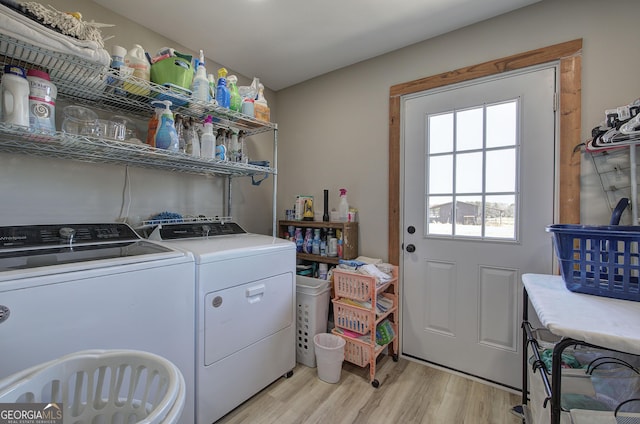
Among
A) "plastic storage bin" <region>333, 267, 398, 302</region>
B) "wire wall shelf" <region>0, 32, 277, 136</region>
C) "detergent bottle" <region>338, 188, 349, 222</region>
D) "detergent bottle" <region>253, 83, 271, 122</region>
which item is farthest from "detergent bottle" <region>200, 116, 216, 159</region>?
"plastic storage bin" <region>333, 267, 398, 302</region>

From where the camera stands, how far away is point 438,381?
186cm

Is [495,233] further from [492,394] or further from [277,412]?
[277,412]

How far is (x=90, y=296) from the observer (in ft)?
3.35

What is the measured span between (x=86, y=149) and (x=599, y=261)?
239 cm

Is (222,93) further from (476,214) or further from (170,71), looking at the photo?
(476,214)

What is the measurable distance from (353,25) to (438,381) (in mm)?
2499

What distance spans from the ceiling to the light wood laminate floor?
2414mm

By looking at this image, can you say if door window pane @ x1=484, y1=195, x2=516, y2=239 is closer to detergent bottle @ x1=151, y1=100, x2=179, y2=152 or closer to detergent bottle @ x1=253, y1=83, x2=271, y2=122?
detergent bottle @ x1=253, y1=83, x2=271, y2=122

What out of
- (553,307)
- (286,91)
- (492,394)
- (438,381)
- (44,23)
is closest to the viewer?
(553,307)

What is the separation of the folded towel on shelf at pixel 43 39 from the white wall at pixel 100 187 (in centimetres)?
60

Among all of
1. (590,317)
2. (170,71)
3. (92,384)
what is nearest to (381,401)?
(590,317)

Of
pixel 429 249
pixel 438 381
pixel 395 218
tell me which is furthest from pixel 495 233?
pixel 438 381

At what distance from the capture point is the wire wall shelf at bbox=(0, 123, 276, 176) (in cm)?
117

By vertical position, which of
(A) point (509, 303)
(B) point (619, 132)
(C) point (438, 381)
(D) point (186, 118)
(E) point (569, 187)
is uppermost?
(D) point (186, 118)
